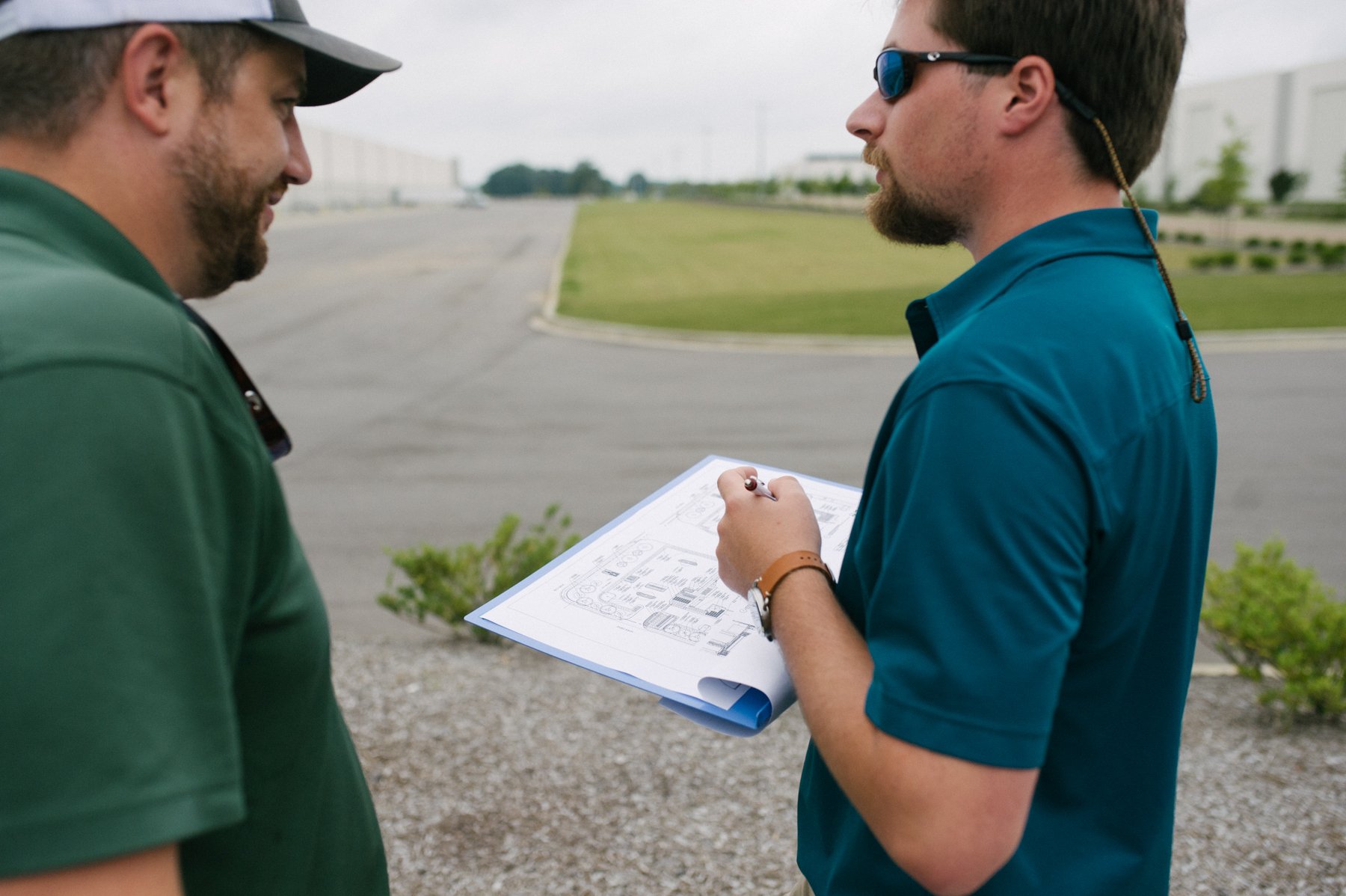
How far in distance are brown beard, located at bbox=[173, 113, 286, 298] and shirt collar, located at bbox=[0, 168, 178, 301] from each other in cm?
12

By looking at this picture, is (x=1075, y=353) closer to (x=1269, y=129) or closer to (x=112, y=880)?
(x=112, y=880)

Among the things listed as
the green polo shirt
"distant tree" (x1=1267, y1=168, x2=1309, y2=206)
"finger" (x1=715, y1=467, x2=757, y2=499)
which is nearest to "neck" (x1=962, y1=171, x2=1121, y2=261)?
"finger" (x1=715, y1=467, x2=757, y2=499)

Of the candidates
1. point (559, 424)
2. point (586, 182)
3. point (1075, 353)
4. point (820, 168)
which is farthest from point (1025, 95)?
point (586, 182)

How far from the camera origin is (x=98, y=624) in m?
0.88

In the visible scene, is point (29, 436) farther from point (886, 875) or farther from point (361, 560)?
point (361, 560)

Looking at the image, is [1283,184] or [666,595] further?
[1283,184]

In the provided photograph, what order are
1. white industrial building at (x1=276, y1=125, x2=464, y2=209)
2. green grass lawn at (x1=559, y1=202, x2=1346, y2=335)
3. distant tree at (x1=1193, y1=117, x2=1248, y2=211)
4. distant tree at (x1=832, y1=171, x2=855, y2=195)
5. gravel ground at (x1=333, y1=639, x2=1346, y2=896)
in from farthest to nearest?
distant tree at (x1=832, y1=171, x2=855, y2=195), white industrial building at (x1=276, y1=125, x2=464, y2=209), distant tree at (x1=1193, y1=117, x2=1248, y2=211), green grass lawn at (x1=559, y1=202, x2=1346, y2=335), gravel ground at (x1=333, y1=639, x2=1346, y2=896)

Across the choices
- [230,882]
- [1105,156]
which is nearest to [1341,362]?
[1105,156]

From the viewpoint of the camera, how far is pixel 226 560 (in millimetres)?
1044

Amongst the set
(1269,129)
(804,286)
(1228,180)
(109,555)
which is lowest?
(804,286)

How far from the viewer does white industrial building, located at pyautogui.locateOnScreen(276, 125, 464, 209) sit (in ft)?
280

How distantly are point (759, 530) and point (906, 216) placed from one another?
547 millimetres

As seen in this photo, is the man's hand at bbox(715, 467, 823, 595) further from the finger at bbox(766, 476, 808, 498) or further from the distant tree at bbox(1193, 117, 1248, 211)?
the distant tree at bbox(1193, 117, 1248, 211)

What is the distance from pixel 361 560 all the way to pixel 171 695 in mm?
5964
